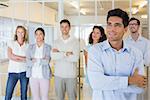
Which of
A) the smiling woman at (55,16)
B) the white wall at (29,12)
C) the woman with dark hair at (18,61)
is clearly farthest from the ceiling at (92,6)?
the woman with dark hair at (18,61)

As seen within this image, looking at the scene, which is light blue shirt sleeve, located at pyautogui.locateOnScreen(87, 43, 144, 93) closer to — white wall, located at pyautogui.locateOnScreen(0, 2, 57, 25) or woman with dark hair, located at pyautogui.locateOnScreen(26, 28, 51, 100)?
woman with dark hair, located at pyautogui.locateOnScreen(26, 28, 51, 100)

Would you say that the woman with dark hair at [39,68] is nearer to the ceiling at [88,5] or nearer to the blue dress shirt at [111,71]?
the ceiling at [88,5]

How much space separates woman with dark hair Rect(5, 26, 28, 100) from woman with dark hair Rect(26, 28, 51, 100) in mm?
156

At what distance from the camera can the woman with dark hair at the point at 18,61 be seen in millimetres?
3814

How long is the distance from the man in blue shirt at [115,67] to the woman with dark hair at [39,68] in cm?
194

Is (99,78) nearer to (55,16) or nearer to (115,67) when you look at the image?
(115,67)

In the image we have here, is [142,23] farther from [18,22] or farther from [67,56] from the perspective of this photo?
[18,22]

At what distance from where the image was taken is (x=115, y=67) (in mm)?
1782

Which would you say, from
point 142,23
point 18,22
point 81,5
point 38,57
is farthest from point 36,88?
point 142,23

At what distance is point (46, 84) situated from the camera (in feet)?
12.2

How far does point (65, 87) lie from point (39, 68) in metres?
0.45

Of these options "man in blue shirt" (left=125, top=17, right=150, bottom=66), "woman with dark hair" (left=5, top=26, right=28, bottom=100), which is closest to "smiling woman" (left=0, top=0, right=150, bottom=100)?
"woman with dark hair" (left=5, top=26, right=28, bottom=100)

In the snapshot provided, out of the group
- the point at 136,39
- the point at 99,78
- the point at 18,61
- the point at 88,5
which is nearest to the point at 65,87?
the point at 18,61

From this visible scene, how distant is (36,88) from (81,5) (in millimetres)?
1663
